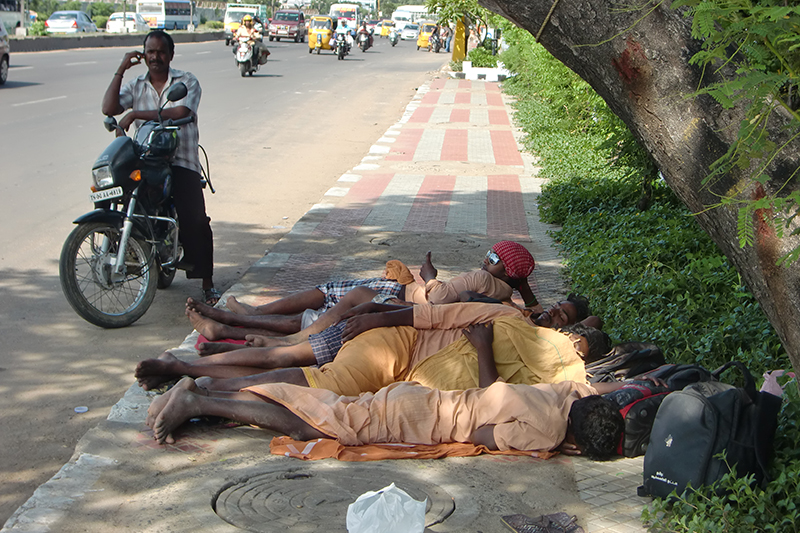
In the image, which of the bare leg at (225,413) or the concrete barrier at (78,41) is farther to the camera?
the concrete barrier at (78,41)

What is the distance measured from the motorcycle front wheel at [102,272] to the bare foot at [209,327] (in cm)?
88

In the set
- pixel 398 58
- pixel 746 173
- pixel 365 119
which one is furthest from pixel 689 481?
pixel 398 58

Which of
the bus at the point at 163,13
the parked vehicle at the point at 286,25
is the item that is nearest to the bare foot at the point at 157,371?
the parked vehicle at the point at 286,25

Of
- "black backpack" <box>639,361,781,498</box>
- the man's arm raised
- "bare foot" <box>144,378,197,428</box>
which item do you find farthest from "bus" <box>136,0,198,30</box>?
"black backpack" <box>639,361,781,498</box>

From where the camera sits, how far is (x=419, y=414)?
3.56 metres

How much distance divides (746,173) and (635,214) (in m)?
5.37

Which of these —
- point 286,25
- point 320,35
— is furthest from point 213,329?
point 286,25

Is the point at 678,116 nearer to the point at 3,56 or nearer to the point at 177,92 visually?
the point at 177,92

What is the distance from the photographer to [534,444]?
349 cm

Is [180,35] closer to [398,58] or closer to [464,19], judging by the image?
[398,58]

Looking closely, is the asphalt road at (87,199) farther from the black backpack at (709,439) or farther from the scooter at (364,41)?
the scooter at (364,41)

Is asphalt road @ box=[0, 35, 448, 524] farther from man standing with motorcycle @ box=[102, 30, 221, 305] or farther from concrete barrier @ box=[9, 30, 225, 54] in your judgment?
concrete barrier @ box=[9, 30, 225, 54]

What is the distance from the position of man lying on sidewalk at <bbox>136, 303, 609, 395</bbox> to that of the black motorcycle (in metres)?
1.37

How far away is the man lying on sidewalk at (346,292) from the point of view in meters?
4.55
